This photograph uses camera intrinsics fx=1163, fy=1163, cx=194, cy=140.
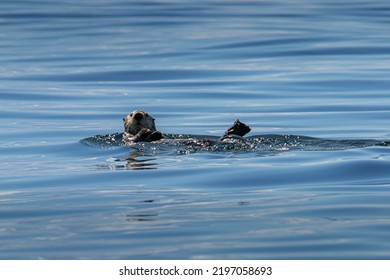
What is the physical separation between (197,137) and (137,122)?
111 cm

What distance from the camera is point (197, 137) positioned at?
14766mm

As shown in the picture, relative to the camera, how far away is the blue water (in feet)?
27.6

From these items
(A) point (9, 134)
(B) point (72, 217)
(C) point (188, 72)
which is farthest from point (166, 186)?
(C) point (188, 72)

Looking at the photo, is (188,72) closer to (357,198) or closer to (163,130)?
(163,130)

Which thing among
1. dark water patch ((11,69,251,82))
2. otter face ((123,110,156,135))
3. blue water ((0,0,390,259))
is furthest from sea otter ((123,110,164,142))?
dark water patch ((11,69,251,82))

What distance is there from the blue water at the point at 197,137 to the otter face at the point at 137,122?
374 mm

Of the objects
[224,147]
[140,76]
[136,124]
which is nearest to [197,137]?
[136,124]

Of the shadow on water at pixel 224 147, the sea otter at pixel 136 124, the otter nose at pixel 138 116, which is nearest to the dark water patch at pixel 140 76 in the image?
the sea otter at pixel 136 124

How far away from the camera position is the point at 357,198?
9758 mm

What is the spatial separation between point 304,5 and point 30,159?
30647 millimetres

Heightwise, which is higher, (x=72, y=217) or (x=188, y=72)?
(x=188, y=72)

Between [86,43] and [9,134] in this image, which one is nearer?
[9,134]

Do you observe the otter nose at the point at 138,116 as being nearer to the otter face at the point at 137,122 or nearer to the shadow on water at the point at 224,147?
the otter face at the point at 137,122

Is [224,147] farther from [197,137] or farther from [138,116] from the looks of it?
[197,137]
